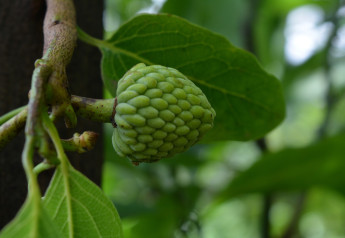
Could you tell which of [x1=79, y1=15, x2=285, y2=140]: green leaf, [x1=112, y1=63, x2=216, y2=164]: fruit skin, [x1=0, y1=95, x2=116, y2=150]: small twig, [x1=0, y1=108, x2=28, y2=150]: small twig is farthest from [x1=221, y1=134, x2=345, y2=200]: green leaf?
[x1=0, y1=108, x2=28, y2=150]: small twig

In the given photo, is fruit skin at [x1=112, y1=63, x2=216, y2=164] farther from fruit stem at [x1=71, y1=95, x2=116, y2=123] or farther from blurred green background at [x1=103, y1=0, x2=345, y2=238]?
blurred green background at [x1=103, y1=0, x2=345, y2=238]

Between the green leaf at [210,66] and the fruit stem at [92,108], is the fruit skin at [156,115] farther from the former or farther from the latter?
the green leaf at [210,66]

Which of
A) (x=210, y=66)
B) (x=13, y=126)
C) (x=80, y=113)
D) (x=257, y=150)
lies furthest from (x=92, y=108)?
(x=257, y=150)

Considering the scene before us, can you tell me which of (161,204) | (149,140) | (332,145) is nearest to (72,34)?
(149,140)

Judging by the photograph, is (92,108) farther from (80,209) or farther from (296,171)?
(296,171)

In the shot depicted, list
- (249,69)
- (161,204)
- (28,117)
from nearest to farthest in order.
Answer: (28,117), (249,69), (161,204)

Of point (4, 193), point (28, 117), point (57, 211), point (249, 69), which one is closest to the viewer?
point (28, 117)

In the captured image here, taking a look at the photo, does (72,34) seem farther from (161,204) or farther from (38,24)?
(161,204)
